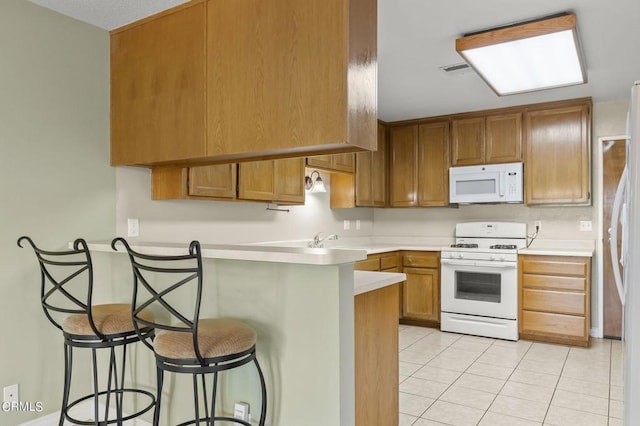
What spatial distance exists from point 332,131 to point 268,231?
2.27 metres

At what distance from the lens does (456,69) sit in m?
3.44

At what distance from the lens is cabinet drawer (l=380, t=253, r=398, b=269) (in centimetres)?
467

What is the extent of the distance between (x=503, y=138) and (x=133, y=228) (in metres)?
3.83

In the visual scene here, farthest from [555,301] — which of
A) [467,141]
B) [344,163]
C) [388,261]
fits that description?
[344,163]

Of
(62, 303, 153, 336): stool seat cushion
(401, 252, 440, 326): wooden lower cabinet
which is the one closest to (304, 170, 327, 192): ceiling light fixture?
(401, 252, 440, 326): wooden lower cabinet

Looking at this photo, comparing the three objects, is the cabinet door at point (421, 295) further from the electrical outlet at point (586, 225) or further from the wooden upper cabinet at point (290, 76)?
the wooden upper cabinet at point (290, 76)

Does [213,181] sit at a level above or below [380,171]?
below

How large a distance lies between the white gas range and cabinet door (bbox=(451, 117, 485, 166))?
773 mm

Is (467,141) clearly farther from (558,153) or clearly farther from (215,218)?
(215,218)

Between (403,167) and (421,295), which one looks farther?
(403,167)

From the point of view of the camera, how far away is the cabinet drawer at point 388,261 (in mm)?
4672

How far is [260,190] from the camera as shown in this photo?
3451 mm

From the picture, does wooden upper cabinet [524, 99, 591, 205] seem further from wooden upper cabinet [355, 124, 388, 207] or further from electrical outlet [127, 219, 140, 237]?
electrical outlet [127, 219, 140, 237]

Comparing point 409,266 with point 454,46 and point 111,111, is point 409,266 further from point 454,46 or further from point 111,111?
point 111,111
